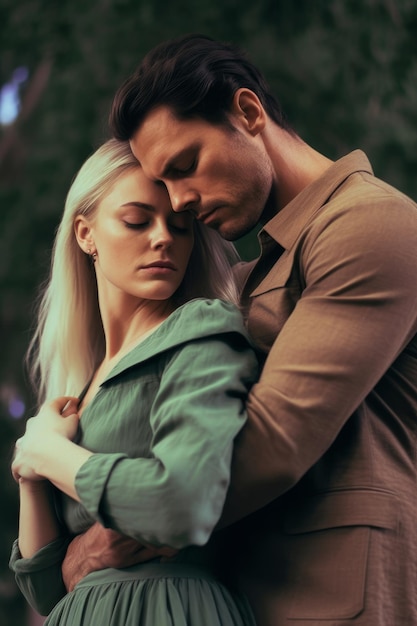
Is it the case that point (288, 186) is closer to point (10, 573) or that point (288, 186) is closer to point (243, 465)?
point (243, 465)

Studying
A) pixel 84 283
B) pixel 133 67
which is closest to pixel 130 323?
pixel 84 283

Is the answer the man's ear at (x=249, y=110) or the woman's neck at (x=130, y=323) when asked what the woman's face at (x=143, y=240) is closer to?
the woman's neck at (x=130, y=323)

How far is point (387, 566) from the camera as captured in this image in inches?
107

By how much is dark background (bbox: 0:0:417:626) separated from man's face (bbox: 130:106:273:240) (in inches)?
197

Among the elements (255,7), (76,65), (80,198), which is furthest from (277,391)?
(76,65)

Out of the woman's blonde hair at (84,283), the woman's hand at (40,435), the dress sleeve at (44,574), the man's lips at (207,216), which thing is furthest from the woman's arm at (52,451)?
the man's lips at (207,216)

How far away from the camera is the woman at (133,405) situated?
2.57m

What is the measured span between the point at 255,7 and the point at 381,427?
6.33 metres

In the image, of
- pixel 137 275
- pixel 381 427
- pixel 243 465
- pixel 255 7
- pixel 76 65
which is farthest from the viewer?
pixel 76 65

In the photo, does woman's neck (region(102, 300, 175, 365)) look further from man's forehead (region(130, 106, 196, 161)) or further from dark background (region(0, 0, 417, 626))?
dark background (region(0, 0, 417, 626))

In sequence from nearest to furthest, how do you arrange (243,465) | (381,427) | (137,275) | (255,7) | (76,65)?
(243,465) → (381,427) → (137,275) → (255,7) → (76,65)

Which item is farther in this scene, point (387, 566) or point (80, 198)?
point (80, 198)

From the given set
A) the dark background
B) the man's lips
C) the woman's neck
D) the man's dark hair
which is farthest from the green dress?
the dark background

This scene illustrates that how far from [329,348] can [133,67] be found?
22.8ft
